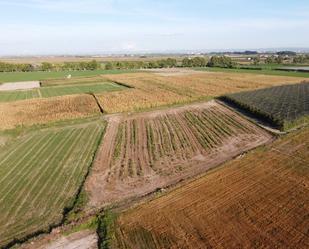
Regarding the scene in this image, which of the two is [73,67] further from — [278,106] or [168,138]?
[168,138]

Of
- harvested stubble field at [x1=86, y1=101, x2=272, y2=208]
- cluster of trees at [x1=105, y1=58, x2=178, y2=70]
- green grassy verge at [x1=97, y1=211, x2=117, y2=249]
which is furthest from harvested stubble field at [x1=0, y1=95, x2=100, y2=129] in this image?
cluster of trees at [x1=105, y1=58, x2=178, y2=70]

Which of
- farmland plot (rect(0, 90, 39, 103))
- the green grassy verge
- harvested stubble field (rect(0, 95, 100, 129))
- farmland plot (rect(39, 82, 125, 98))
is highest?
the green grassy verge

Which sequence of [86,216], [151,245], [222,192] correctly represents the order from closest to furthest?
[151,245]
[86,216]
[222,192]

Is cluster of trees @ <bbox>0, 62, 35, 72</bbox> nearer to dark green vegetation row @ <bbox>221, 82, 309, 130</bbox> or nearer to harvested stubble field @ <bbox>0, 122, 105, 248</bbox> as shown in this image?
dark green vegetation row @ <bbox>221, 82, 309, 130</bbox>

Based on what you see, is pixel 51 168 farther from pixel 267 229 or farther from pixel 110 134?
pixel 267 229

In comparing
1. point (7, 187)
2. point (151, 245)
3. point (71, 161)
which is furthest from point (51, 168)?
point (151, 245)
